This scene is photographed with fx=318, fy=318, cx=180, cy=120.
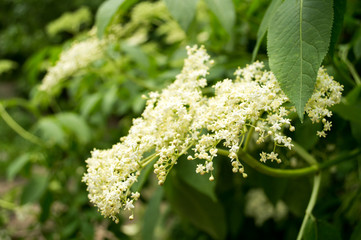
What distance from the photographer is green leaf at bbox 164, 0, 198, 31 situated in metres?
0.93

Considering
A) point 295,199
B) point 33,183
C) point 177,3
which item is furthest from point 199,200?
point 33,183

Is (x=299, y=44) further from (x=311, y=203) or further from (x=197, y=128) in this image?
(x=311, y=203)

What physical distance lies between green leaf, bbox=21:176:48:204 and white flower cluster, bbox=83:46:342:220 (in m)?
1.11

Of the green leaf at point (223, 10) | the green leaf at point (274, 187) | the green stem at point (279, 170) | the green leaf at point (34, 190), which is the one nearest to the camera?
the green stem at point (279, 170)

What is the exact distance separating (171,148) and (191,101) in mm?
150

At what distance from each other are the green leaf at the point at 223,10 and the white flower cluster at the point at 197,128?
10.6 inches

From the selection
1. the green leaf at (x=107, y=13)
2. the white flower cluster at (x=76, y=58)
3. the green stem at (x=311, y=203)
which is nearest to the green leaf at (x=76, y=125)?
the white flower cluster at (x=76, y=58)

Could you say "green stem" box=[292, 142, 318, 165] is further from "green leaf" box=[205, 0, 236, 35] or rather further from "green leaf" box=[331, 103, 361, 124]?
"green leaf" box=[205, 0, 236, 35]

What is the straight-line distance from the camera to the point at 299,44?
624 millimetres

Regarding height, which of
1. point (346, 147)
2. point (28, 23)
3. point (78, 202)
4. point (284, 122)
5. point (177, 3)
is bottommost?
point (346, 147)

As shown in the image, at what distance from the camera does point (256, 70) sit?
0.79 m

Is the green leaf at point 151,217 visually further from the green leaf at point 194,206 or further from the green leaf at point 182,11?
the green leaf at point 182,11

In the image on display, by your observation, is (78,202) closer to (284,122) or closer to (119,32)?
(119,32)

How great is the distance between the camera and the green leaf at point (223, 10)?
0.99 metres
